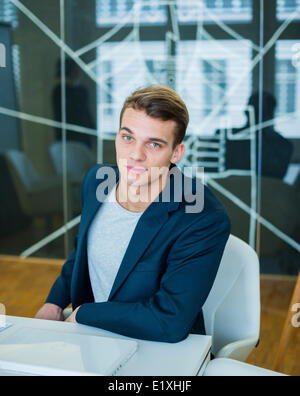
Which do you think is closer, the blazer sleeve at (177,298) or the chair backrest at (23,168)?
the blazer sleeve at (177,298)

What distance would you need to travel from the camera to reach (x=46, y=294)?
11.5ft

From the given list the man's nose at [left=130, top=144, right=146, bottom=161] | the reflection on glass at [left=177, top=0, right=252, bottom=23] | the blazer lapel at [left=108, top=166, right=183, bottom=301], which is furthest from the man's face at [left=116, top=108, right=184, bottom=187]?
the reflection on glass at [left=177, top=0, right=252, bottom=23]

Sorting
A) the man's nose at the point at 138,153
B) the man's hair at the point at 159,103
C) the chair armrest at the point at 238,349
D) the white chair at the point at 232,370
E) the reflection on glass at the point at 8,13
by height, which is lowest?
the chair armrest at the point at 238,349

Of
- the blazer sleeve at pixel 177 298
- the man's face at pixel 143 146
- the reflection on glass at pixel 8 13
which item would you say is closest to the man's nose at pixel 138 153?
the man's face at pixel 143 146

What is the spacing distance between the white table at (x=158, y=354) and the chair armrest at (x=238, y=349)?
247mm

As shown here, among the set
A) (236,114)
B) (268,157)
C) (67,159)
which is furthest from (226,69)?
(67,159)

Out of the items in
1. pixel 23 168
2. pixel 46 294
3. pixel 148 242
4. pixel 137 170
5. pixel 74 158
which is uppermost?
pixel 137 170

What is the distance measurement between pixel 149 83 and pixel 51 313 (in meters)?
2.39

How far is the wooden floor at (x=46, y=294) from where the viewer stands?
107 inches

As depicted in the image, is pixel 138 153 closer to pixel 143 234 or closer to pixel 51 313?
pixel 143 234

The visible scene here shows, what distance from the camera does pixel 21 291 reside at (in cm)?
353

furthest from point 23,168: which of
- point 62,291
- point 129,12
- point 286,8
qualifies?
point 62,291

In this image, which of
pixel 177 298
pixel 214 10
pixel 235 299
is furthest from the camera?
pixel 214 10

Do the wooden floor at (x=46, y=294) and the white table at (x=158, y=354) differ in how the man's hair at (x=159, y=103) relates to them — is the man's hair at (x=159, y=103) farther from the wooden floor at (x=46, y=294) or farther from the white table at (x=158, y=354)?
the wooden floor at (x=46, y=294)
